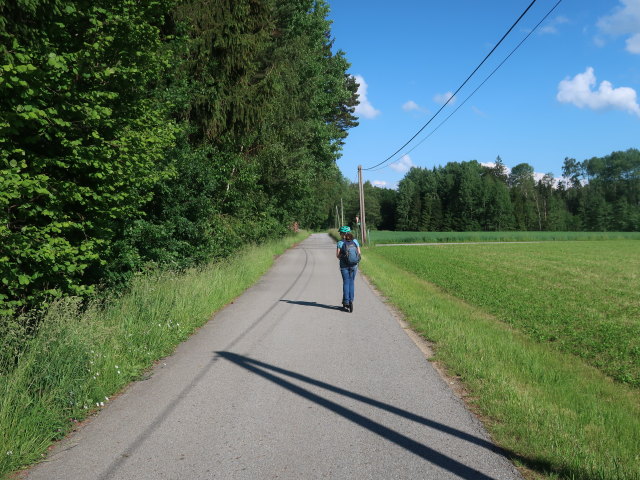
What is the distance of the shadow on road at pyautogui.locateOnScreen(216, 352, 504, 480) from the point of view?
11.0 feet

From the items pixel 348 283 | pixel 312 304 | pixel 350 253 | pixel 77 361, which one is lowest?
pixel 312 304

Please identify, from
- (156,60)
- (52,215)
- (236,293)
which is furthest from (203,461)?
(236,293)

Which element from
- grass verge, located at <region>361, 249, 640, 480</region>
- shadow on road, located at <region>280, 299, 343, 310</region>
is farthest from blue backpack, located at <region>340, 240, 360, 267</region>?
grass verge, located at <region>361, 249, 640, 480</region>

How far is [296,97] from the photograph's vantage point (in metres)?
22.0

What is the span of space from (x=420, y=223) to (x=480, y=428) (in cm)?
11834

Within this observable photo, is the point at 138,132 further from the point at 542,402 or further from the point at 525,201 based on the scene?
the point at 525,201

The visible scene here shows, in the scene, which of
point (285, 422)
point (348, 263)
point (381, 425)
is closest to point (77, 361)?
point (285, 422)

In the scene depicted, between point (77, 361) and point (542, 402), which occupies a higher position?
point (77, 361)

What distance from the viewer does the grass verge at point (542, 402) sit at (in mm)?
3344

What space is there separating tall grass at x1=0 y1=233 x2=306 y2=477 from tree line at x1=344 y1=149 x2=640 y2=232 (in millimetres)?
111592

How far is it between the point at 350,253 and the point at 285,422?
620 cm

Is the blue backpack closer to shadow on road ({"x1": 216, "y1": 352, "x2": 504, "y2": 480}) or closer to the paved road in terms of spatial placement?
the paved road

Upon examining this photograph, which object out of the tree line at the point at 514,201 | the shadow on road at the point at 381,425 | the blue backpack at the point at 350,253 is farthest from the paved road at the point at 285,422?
the tree line at the point at 514,201

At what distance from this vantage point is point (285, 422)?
13.6ft
